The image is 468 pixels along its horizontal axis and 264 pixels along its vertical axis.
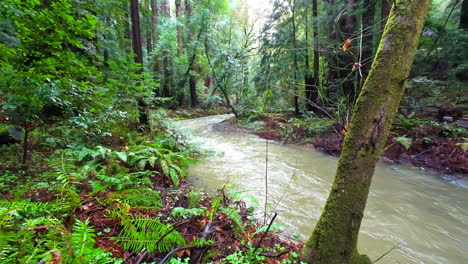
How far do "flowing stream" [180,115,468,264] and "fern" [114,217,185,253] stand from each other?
130cm

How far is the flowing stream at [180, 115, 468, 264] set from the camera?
8.04 feet

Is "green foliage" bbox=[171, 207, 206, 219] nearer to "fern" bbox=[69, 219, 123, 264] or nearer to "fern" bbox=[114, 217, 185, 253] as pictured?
"fern" bbox=[114, 217, 185, 253]

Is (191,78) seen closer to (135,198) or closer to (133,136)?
(133,136)

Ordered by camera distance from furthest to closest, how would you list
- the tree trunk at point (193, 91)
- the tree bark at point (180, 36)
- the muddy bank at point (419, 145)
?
the tree trunk at point (193, 91), the tree bark at point (180, 36), the muddy bank at point (419, 145)

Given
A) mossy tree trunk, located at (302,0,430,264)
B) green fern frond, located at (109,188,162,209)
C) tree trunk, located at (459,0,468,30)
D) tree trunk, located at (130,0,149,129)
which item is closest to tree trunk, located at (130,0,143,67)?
tree trunk, located at (130,0,149,129)

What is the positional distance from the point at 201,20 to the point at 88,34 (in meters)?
12.2

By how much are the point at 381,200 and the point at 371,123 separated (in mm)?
2876

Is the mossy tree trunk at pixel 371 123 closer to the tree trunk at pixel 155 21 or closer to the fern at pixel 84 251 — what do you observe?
the fern at pixel 84 251

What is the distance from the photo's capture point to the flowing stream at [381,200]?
245cm

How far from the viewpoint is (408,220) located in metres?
2.97

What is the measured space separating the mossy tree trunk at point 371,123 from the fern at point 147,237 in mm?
1173

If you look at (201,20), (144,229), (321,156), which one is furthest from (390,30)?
(201,20)

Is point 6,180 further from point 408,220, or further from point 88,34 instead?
point 408,220

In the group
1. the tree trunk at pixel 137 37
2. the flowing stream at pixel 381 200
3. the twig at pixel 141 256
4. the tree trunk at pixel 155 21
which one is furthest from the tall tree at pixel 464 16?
the tree trunk at pixel 155 21
